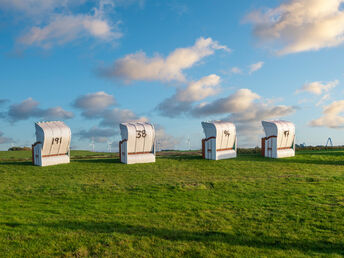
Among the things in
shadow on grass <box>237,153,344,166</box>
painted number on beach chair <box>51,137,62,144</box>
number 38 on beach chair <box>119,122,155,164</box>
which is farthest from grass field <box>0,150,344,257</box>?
shadow on grass <box>237,153,344,166</box>

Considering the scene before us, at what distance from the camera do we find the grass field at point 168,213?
285 inches

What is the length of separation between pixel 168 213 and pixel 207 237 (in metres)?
2.42

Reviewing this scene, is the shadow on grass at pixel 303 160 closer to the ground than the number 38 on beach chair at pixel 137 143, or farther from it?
closer to the ground

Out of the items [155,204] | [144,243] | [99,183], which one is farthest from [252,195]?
[99,183]

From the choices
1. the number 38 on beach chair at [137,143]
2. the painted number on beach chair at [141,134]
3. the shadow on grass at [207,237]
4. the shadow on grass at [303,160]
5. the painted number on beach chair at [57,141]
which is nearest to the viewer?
the shadow on grass at [207,237]

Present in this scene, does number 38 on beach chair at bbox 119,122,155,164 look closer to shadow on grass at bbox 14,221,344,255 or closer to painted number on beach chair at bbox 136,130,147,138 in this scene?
painted number on beach chair at bbox 136,130,147,138

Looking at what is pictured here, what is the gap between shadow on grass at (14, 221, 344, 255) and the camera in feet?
24.1

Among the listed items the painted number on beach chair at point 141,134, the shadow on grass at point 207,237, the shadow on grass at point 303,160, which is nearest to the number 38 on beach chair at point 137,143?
the painted number on beach chair at point 141,134

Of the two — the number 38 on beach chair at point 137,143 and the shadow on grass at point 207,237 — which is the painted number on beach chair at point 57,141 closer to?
the number 38 on beach chair at point 137,143

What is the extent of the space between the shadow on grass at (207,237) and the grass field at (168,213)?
1.1 inches

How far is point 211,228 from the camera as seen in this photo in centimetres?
858

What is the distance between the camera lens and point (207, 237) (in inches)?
308

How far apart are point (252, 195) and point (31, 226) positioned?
29.7ft

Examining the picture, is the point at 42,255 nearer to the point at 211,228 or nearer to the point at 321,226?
the point at 211,228
